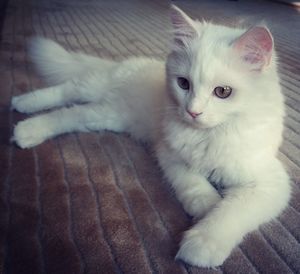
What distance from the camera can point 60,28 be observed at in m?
2.88

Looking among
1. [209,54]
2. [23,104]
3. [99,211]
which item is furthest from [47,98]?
[209,54]

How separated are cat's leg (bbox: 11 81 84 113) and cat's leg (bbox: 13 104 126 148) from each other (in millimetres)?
138

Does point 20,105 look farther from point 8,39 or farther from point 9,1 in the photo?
point 9,1

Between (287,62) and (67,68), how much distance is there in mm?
1431

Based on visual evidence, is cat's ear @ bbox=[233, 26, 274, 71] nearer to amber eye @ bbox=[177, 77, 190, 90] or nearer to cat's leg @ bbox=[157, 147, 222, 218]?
amber eye @ bbox=[177, 77, 190, 90]

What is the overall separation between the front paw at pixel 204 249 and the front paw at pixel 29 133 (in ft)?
2.26

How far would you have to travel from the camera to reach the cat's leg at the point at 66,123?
50.5 inches

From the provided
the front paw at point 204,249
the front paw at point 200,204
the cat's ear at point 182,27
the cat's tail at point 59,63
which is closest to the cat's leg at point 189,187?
the front paw at point 200,204

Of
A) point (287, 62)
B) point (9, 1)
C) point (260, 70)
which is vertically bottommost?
point (9, 1)

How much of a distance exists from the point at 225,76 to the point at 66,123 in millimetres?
691

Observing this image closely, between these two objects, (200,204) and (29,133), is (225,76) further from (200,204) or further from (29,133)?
(29,133)

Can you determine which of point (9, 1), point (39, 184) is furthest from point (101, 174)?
point (9, 1)

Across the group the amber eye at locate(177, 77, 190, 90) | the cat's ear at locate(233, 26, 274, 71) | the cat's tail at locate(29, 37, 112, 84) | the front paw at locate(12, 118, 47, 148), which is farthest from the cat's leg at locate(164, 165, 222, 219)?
the cat's tail at locate(29, 37, 112, 84)

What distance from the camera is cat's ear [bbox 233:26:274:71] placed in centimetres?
93
